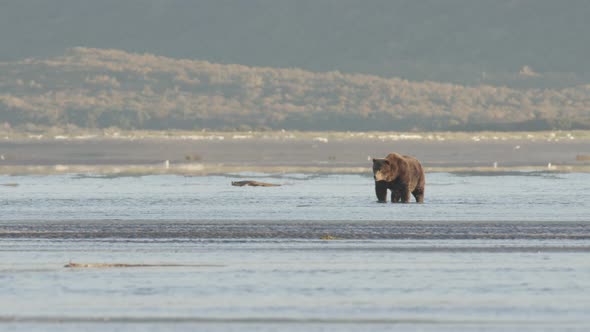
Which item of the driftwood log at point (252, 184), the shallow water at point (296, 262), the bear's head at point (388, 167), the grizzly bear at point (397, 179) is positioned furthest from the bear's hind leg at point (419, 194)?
the driftwood log at point (252, 184)

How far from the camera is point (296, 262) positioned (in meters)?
21.5

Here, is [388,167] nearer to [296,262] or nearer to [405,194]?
[405,194]

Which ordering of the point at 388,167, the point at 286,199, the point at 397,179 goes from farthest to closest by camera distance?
the point at 286,199 < the point at 397,179 < the point at 388,167

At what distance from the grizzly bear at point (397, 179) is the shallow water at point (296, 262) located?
536 mm

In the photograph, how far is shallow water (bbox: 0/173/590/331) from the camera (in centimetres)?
1658

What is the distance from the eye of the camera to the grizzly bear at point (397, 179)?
35031 mm

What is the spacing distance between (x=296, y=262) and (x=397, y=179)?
14.0 metres

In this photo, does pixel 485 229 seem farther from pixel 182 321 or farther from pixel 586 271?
pixel 182 321

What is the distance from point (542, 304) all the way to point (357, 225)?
11104 millimetres

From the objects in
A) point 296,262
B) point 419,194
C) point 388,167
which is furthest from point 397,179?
point 296,262

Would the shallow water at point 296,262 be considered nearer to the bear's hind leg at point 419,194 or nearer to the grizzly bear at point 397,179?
the bear's hind leg at point 419,194

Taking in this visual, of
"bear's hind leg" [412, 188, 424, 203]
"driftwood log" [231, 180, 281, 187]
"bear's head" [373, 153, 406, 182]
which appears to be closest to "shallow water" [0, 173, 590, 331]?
"bear's hind leg" [412, 188, 424, 203]

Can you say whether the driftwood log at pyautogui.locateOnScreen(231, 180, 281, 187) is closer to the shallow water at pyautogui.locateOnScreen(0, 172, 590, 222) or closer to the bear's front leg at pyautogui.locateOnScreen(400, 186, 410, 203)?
the shallow water at pyautogui.locateOnScreen(0, 172, 590, 222)

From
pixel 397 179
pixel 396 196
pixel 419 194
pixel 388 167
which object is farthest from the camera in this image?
→ pixel 419 194
